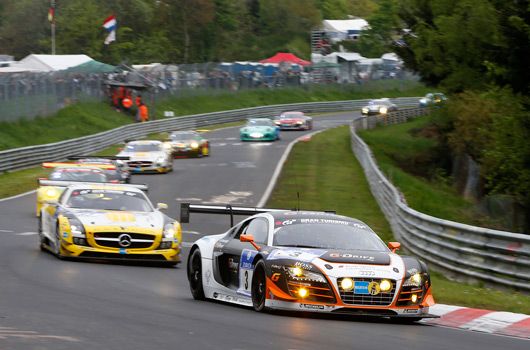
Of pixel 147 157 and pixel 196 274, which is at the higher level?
pixel 196 274

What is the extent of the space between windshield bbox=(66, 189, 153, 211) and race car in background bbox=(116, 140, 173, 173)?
19431 millimetres

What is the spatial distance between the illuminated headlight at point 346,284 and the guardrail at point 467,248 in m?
3.99

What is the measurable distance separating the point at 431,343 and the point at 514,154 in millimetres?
17256

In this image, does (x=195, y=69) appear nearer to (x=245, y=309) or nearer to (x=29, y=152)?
(x=29, y=152)

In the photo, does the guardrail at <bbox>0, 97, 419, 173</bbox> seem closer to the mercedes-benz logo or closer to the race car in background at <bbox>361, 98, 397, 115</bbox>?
the race car in background at <bbox>361, 98, 397, 115</bbox>

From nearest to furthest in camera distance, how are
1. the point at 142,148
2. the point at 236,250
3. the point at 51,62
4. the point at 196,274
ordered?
the point at 236,250, the point at 196,274, the point at 142,148, the point at 51,62

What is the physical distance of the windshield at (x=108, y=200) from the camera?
15766 millimetres

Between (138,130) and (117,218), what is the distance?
1571 inches

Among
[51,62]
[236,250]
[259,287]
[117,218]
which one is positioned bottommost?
[51,62]

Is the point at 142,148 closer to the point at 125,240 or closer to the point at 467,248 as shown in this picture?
the point at 125,240

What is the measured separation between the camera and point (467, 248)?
1435 centimetres

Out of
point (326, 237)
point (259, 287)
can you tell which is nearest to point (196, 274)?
point (259, 287)

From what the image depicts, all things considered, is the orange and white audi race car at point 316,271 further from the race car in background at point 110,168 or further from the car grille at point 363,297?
the race car in background at point 110,168

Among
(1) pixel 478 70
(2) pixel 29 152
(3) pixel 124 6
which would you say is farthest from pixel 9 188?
(3) pixel 124 6
